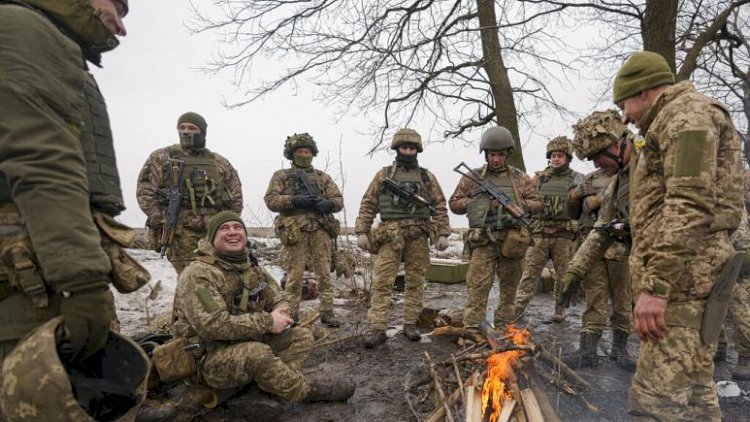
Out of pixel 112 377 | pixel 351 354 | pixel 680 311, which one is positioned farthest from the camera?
pixel 351 354

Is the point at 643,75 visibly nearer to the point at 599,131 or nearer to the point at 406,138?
the point at 599,131

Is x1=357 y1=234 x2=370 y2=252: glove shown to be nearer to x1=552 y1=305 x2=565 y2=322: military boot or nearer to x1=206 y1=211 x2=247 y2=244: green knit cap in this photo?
x1=206 y1=211 x2=247 y2=244: green knit cap

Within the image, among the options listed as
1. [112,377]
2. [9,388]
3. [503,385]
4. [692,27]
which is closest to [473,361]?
[503,385]

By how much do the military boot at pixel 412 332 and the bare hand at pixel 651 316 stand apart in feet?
10.7

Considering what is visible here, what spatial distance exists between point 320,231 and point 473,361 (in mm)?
3110

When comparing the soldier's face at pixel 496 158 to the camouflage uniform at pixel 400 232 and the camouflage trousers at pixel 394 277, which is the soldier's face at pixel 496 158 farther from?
the camouflage trousers at pixel 394 277

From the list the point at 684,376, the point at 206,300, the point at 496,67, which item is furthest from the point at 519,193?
the point at 496,67

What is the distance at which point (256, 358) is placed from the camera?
3045 mm

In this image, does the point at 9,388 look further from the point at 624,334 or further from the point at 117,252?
the point at 624,334

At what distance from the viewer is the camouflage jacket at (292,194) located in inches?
232

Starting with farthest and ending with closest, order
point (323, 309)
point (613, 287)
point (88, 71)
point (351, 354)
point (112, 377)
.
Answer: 1. point (323, 309)
2. point (351, 354)
3. point (613, 287)
4. point (88, 71)
5. point (112, 377)

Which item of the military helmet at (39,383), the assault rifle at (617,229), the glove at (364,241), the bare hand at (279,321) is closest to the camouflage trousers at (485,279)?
→ the glove at (364,241)

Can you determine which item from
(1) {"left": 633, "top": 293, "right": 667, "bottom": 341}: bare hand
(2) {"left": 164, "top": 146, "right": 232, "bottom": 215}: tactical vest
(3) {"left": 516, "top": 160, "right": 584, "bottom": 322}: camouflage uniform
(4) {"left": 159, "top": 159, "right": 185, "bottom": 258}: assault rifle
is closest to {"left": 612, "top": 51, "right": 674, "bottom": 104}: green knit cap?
(1) {"left": 633, "top": 293, "right": 667, "bottom": 341}: bare hand

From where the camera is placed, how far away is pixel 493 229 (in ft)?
16.5
